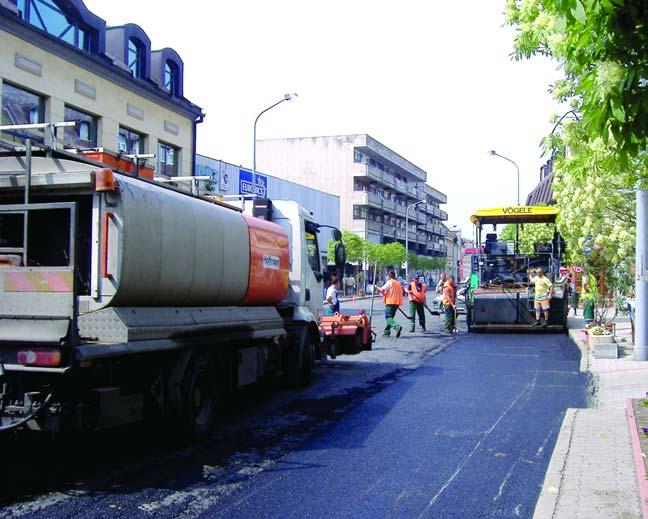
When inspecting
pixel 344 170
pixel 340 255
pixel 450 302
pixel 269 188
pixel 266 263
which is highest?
pixel 344 170

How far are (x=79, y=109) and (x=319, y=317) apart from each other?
12.9 metres

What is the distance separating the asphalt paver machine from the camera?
1939cm

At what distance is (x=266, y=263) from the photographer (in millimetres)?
9086

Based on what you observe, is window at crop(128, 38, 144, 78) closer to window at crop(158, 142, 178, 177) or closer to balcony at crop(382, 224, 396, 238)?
window at crop(158, 142, 178, 177)

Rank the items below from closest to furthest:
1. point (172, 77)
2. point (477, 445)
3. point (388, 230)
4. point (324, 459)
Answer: point (324, 459), point (477, 445), point (172, 77), point (388, 230)

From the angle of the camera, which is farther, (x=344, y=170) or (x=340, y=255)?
(x=344, y=170)

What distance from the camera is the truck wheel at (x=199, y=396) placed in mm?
6938

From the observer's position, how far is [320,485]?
5.69 m

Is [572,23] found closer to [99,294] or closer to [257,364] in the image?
[99,294]

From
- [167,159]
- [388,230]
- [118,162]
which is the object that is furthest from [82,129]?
[388,230]

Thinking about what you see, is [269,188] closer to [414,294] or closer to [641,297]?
[414,294]

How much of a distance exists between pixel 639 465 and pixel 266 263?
495 centimetres

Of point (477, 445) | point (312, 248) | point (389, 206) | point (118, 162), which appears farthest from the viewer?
point (389, 206)

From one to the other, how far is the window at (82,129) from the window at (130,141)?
1.25m
